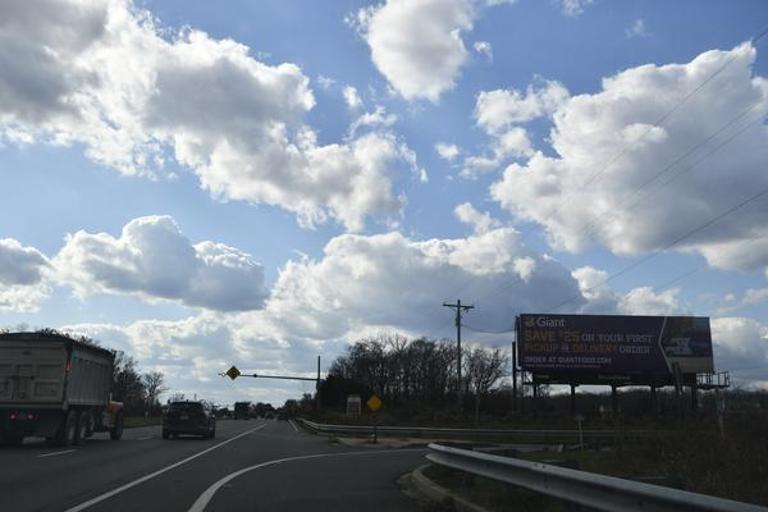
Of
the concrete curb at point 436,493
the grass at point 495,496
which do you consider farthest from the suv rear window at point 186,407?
the grass at point 495,496

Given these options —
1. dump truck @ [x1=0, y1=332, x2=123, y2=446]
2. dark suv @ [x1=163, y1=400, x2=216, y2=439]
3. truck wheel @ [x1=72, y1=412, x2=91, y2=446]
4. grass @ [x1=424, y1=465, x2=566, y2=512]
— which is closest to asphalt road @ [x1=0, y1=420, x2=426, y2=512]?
grass @ [x1=424, y1=465, x2=566, y2=512]

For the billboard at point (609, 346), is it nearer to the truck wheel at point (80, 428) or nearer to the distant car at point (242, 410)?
the truck wheel at point (80, 428)

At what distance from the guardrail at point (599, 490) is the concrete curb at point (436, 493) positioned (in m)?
0.53

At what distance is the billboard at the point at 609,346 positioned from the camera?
6262cm

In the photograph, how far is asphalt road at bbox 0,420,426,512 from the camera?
11.6 metres

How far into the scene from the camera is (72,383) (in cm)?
2562

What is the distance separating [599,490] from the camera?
7219mm

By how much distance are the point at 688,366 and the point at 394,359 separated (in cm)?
7419

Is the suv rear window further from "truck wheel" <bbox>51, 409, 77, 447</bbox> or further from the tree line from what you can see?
the tree line

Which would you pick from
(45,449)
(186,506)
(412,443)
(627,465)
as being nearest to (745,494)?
(627,465)

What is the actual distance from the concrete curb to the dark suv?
20580 millimetres

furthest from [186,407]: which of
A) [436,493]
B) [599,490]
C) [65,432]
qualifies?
[599,490]

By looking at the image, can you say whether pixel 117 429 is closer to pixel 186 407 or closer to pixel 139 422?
pixel 186 407

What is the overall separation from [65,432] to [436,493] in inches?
669
